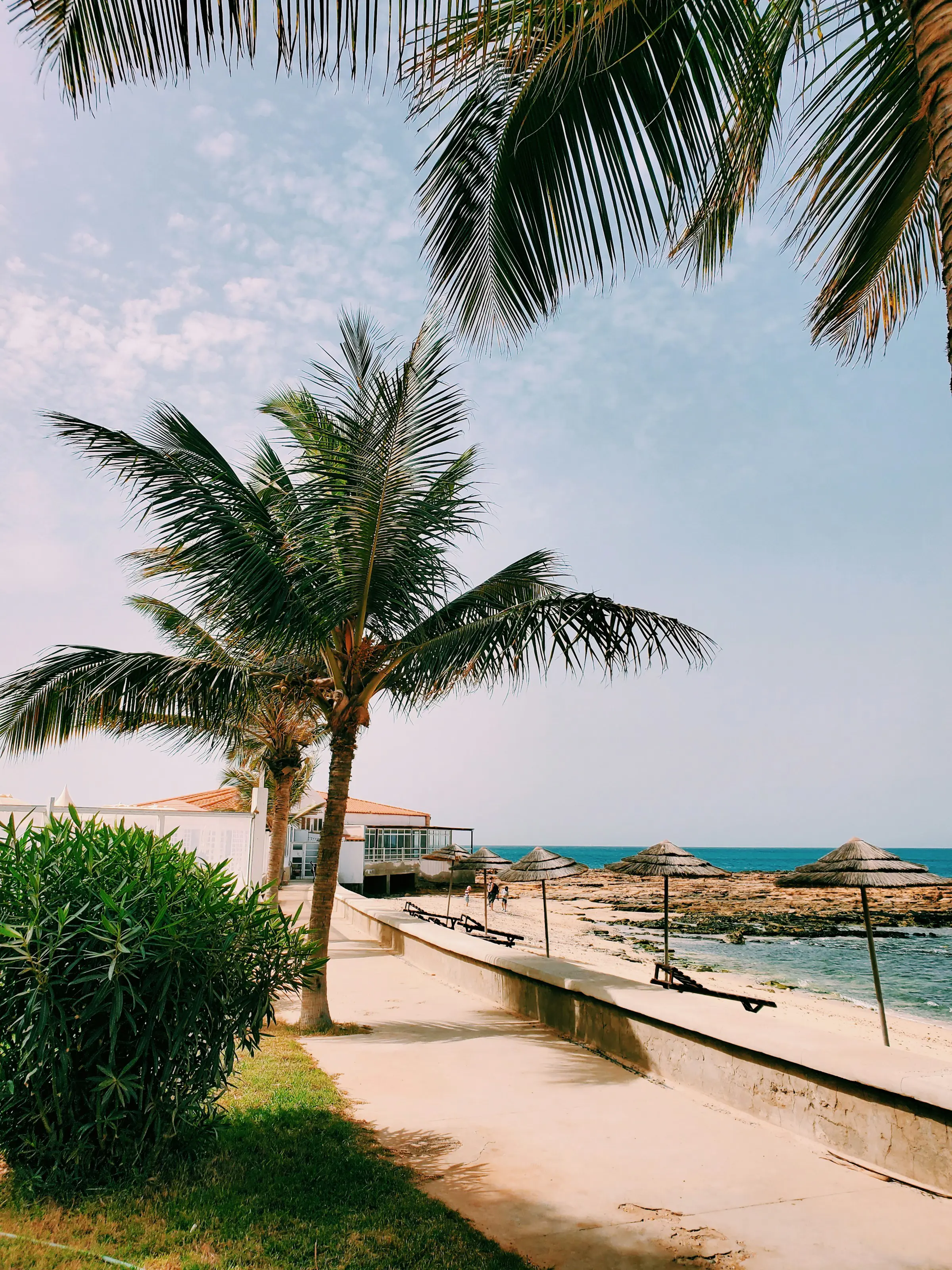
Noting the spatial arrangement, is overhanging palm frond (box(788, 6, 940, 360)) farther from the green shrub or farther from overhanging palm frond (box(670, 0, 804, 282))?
the green shrub

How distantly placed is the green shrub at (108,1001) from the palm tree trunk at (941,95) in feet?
12.2

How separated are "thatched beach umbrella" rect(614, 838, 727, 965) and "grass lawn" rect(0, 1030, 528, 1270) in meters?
5.83

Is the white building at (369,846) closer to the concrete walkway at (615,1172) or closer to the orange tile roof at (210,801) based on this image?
the orange tile roof at (210,801)

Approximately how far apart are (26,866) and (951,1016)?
73.4 ft

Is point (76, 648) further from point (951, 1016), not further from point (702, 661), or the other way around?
point (951, 1016)

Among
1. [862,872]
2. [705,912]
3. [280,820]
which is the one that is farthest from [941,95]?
[705,912]

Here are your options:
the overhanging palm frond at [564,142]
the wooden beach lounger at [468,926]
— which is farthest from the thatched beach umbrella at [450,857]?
the overhanging palm frond at [564,142]

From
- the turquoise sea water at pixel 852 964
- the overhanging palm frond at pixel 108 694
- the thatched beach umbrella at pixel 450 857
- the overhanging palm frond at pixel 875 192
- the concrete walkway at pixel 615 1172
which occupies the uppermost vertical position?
the overhanging palm frond at pixel 875 192

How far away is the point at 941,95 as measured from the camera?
82.4 inches

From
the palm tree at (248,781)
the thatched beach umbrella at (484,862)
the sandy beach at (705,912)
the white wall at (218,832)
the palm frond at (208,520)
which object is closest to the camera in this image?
the palm frond at (208,520)

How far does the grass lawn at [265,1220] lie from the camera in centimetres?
311

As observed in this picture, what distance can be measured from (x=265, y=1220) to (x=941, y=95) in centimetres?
473

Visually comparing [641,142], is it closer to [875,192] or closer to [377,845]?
[875,192]

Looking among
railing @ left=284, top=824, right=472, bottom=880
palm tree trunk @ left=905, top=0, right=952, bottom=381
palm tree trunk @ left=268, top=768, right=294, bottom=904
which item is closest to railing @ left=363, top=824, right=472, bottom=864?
railing @ left=284, top=824, right=472, bottom=880
